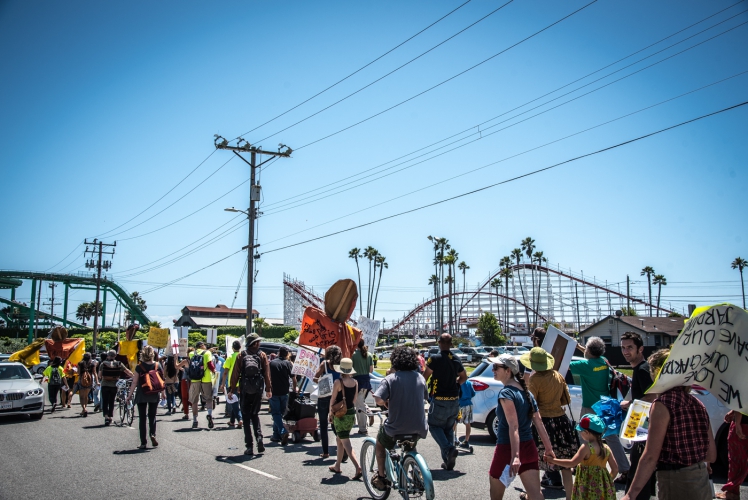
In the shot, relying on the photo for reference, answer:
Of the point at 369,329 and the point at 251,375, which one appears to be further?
the point at 369,329

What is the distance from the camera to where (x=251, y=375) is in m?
9.16

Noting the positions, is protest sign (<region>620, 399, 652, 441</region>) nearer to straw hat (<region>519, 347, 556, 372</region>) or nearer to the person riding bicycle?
straw hat (<region>519, 347, 556, 372</region>)

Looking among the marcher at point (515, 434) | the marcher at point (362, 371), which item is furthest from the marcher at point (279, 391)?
the marcher at point (515, 434)

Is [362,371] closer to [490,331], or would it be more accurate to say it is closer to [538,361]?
[538,361]

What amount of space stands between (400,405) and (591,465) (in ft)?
6.60

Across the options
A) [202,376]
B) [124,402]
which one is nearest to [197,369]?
[202,376]

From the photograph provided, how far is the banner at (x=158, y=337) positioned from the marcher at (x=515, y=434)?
15.4 m

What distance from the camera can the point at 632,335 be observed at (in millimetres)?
6707

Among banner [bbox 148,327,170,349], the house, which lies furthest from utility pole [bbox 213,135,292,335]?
the house

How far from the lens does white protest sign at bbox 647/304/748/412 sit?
12.4 feet

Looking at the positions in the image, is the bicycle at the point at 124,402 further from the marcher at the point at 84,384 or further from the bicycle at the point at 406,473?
the bicycle at the point at 406,473

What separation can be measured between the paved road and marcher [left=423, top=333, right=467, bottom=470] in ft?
1.13

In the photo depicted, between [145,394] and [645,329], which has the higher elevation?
[645,329]

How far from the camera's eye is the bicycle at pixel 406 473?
548 centimetres
